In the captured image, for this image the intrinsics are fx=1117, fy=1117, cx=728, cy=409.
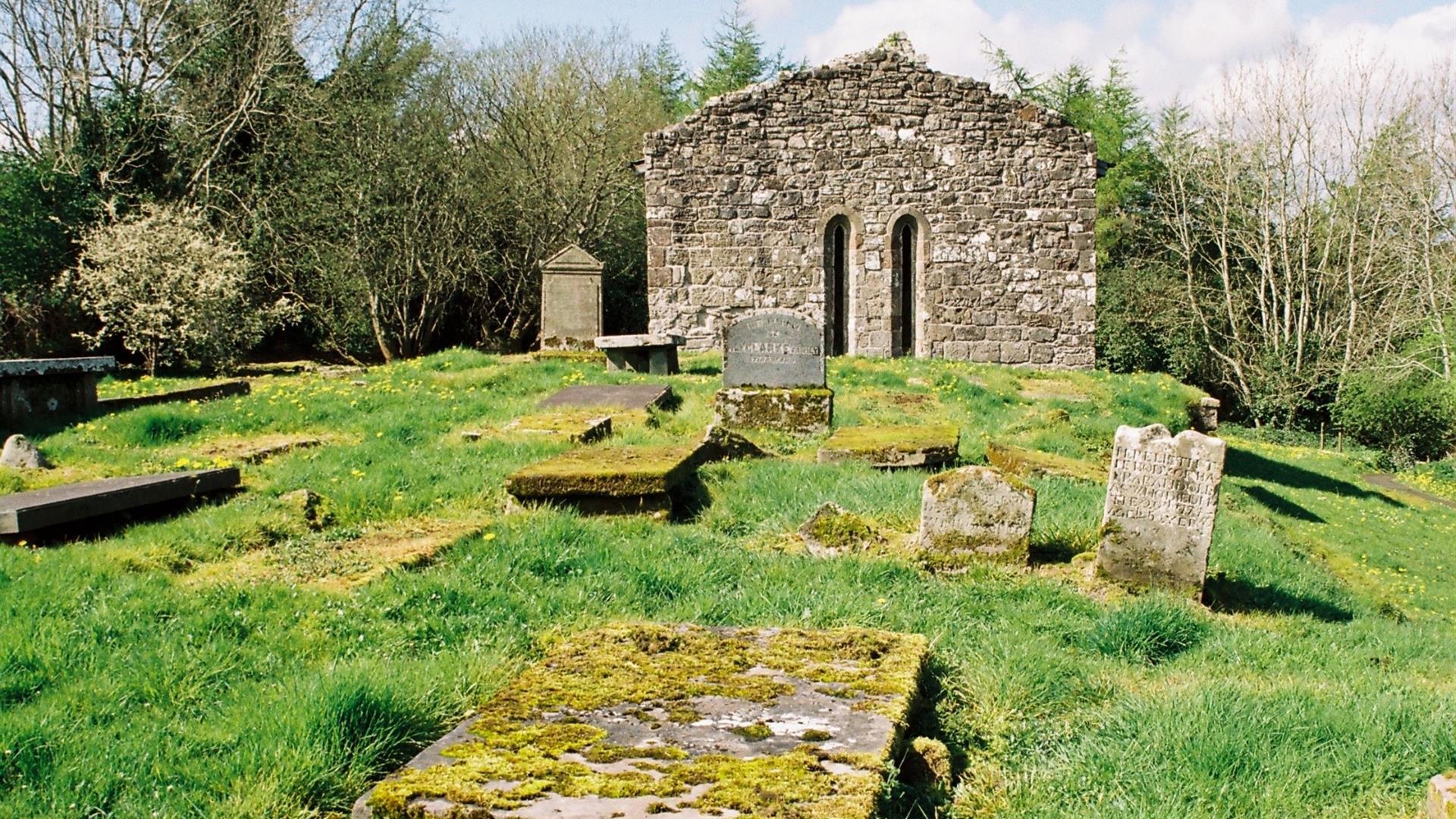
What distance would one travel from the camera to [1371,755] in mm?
3631

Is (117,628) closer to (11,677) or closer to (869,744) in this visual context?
(11,677)

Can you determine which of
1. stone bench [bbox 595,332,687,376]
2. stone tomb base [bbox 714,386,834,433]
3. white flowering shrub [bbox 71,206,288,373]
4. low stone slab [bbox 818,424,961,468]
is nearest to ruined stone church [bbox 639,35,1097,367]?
stone bench [bbox 595,332,687,376]

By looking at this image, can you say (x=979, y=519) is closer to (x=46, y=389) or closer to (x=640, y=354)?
(x=46, y=389)

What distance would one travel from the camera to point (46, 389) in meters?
10.9

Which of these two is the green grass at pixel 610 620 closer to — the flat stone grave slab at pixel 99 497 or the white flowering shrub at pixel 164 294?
the flat stone grave slab at pixel 99 497

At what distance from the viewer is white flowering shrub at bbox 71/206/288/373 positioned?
16.8 metres

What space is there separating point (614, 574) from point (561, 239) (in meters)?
22.6

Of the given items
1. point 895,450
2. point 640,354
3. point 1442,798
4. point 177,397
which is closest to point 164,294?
point 177,397

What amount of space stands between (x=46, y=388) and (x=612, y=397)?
5511 mm

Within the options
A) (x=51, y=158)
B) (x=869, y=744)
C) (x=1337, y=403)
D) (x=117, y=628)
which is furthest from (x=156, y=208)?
(x=1337, y=403)

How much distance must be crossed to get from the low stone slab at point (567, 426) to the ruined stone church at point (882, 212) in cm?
950

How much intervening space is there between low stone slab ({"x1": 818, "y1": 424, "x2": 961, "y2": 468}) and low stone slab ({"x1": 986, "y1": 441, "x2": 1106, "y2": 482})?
414 millimetres

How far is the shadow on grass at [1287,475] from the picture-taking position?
54.7 feet

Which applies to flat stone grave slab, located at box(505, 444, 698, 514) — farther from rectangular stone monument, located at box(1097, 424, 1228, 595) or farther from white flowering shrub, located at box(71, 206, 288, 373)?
white flowering shrub, located at box(71, 206, 288, 373)
